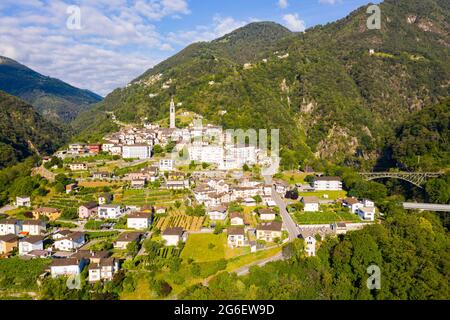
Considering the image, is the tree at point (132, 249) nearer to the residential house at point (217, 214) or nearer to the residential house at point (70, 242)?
the residential house at point (70, 242)

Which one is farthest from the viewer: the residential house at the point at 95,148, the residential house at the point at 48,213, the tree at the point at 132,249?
the residential house at the point at 95,148

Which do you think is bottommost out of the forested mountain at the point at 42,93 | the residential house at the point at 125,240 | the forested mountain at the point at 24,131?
the residential house at the point at 125,240

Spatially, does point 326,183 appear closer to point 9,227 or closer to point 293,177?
point 293,177

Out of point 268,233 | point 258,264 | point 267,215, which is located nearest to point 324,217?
point 267,215

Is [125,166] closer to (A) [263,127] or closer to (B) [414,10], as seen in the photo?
(A) [263,127]

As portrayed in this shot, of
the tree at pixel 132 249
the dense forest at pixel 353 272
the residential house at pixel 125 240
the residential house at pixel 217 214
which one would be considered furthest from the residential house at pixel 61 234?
the dense forest at pixel 353 272

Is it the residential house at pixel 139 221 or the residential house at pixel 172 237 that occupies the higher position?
the residential house at pixel 139 221

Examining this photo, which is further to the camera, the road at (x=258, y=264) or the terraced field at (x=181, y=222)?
the terraced field at (x=181, y=222)

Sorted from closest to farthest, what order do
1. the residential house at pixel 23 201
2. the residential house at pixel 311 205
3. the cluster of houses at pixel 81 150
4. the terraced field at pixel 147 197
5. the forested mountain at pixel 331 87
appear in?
the residential house at pixel 311 205 → the terraced field at pixel 147 197 → the residential house at pixel 23 201 → the cluster of houses at pixel 81 150 → the forested mountain at pixel 331 87

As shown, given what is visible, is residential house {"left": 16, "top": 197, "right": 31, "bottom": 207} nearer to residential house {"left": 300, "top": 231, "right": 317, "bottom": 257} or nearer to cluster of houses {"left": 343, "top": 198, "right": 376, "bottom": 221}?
residential house {"left": 300, "top": 231, "right": 317, "bottom": 257}
